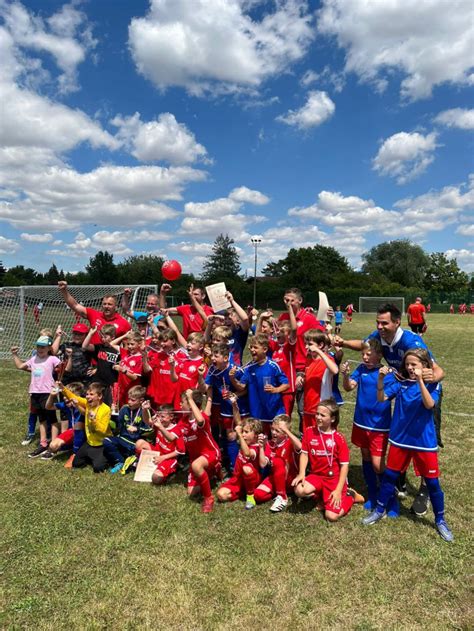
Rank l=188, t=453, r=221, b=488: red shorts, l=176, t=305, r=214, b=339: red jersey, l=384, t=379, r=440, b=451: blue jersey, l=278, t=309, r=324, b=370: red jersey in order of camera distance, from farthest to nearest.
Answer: l=176, t=305, r=214, b=339: red jersey → l=278, t=309, r=324, b=370: red jersey → l=188, t=453, r=221, b=488: red shorts → l=384, t=379, r=440, b=451: blue jersey

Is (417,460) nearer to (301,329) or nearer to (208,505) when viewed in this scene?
(208,505)

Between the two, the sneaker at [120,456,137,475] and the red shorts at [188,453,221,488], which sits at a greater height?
the red shorts at [188,453,221,488]

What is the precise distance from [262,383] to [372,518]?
1.70m

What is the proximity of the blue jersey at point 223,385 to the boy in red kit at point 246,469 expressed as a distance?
459mm

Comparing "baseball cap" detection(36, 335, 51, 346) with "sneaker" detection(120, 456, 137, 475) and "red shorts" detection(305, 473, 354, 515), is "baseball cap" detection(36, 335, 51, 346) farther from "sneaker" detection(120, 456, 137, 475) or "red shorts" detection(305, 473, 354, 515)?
"red shorts" detection(305, 473, 354, 515)

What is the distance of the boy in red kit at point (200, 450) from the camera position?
4266 mm

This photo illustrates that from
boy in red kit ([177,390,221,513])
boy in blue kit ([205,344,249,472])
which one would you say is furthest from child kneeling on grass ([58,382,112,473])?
boy in blue kit ([205,344,249,472])

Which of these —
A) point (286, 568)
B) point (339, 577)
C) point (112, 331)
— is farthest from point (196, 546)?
point (112, 331)

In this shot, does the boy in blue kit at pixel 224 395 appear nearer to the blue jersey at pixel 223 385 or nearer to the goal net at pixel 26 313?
the blue jersey at pixel 223 385

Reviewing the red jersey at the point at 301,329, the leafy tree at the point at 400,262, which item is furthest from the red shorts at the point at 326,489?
the leafy tree at the point at 400,262

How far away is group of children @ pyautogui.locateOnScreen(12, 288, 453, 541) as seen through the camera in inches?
156

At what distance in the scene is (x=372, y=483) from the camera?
4352mm

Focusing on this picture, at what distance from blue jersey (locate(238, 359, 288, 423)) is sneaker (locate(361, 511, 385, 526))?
1365 millimetres

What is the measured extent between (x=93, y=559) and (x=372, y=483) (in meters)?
2.75
